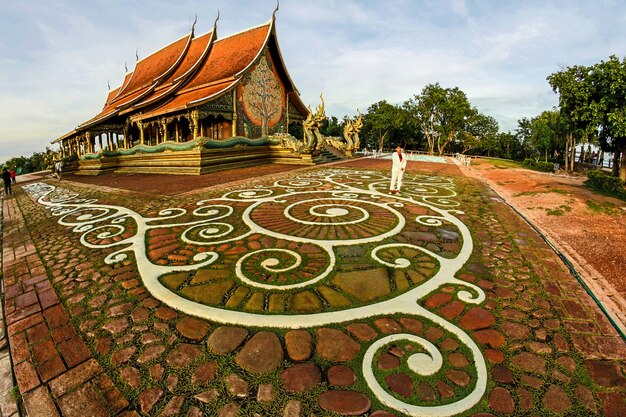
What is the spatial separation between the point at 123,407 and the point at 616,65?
17576 millimetres

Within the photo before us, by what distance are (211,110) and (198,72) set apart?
5628mm

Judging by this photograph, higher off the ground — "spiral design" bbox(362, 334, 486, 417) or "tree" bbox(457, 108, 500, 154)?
"tree" bbox(457, 108, 500, 154)

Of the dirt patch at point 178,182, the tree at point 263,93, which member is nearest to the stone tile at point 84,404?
the dirt patch at point 178,182

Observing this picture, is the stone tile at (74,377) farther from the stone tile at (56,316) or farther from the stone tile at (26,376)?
the stone tile at (56,316)

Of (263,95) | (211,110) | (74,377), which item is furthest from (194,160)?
(74,377)

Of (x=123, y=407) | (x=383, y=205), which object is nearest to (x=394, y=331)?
(x=123, y=407)

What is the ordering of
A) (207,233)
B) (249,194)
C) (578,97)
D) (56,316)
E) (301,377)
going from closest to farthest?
(301,377) → (56,316) → (207,233) → (249,194) → (578,97)

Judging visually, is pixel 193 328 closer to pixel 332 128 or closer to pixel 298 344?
pixel 298 344

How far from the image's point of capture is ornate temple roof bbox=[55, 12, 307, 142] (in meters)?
16.7

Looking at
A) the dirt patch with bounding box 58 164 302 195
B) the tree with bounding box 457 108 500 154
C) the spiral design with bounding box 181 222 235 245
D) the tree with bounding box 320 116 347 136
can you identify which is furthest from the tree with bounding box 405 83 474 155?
the spiral design with bounding box 181 222 235 245

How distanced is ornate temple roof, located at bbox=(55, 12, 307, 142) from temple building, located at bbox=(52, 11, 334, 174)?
6cm

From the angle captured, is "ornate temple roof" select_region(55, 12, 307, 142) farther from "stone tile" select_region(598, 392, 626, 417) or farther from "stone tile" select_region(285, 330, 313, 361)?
"stone tile" select_region(598, 392, 626, 417)

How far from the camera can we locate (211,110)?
15547 millimetres

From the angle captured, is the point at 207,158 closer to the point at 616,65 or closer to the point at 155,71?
the point at 155,71
